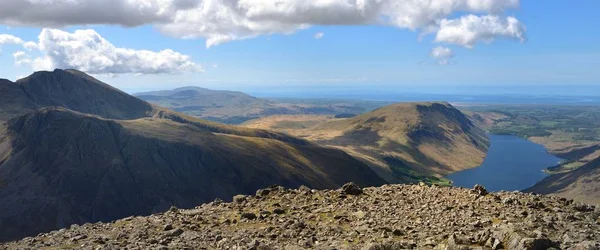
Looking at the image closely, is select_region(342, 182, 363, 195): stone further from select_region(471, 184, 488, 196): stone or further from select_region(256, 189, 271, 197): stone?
select_region(471, 184, 488, 196): stone

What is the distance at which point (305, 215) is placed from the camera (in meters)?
30.9

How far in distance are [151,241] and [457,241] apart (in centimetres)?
1627

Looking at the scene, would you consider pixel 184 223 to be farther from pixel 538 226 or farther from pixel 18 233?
pixel 18 233

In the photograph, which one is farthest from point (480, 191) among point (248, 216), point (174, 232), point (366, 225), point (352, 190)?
point (174, 232)

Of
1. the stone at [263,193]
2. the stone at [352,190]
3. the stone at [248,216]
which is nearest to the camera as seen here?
the stone at [248,216]

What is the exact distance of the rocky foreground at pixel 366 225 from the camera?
21.9 metres

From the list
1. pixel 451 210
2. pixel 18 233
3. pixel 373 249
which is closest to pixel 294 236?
pixel 373 249

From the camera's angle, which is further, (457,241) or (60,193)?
(60,193)

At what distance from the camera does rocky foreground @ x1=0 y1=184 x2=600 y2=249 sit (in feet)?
72.0

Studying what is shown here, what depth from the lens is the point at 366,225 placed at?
26812 millimetres

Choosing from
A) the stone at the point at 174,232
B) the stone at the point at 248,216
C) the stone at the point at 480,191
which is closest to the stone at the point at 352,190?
the stone at the point at 248,216

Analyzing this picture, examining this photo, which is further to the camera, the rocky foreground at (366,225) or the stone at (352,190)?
the stone at (352,190)

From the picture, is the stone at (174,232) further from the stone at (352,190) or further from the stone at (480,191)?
the stone at (480,191)

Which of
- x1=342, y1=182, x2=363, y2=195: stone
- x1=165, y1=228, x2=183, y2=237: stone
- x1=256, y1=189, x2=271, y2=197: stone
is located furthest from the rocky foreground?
x1=256, y1=189, x2=271, y2=197: stone
